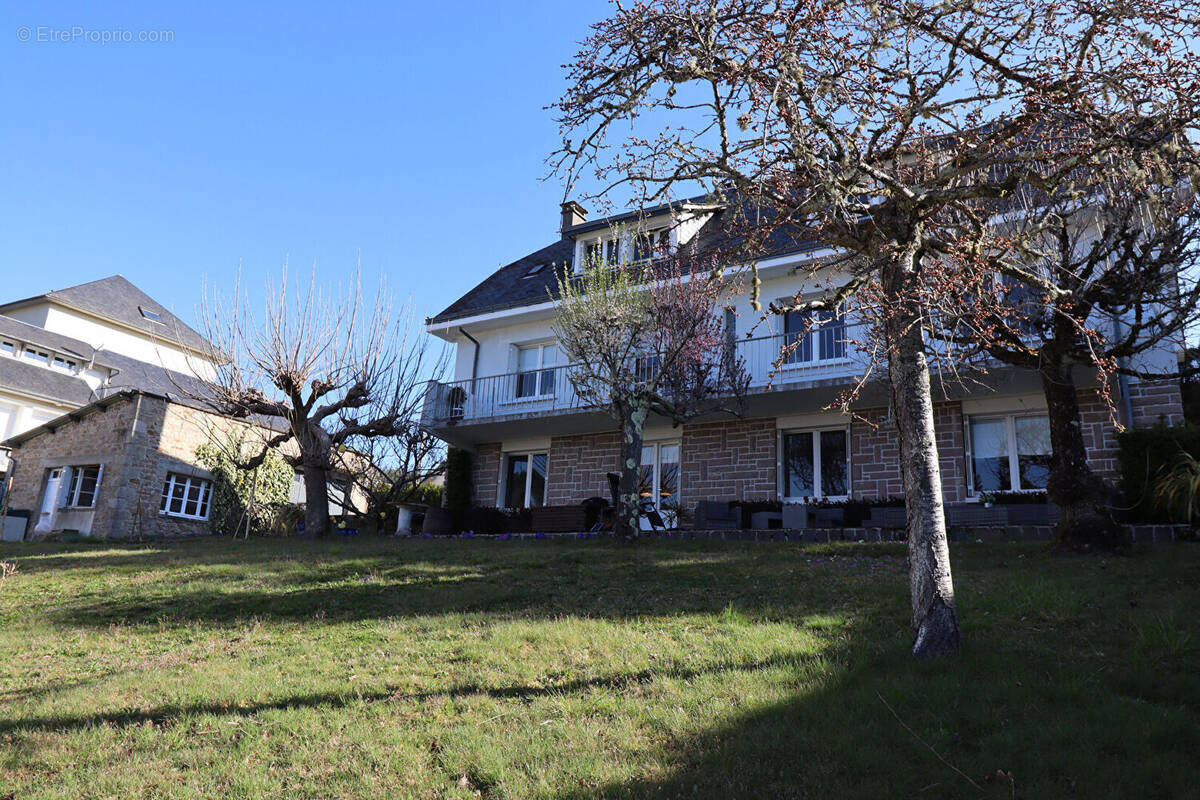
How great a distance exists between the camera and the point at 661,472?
647 inches

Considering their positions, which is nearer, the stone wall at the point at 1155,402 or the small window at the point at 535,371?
the stone wall at the point at 1155,402

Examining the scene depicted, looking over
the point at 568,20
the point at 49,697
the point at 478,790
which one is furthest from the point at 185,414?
the point at 478,790

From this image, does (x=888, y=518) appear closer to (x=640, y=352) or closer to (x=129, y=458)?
(x=640, y=352)

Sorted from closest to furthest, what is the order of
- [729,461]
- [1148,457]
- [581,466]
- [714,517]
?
[1148,457]
[714,517]
[729,461]
[581,466]

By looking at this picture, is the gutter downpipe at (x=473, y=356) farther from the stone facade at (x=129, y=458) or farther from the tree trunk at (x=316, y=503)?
the stone facade at (x=129, y=458)

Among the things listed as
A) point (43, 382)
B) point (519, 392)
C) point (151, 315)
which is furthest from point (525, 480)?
point (151, 315)

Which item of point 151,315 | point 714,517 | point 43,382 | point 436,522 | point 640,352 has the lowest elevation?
point 436,522

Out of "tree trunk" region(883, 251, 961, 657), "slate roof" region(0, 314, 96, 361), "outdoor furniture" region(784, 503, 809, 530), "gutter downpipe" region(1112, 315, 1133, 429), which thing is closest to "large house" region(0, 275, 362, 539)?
"slate roof" region(0, 314, 96, 361)

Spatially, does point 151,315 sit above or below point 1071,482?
above

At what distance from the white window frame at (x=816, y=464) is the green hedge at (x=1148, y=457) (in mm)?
4247

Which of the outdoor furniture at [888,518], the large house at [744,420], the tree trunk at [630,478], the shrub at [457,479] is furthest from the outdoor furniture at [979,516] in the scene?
the shrub at [457,479]

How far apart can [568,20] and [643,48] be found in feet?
2.81

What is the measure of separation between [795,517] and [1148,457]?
4.84m

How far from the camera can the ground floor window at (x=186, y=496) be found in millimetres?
19984
